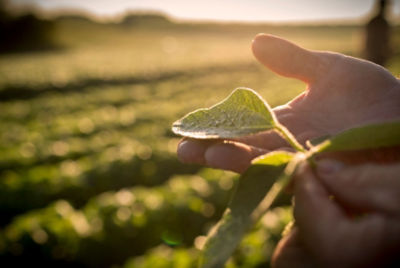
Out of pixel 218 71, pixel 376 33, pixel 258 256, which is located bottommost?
pixel 218 71

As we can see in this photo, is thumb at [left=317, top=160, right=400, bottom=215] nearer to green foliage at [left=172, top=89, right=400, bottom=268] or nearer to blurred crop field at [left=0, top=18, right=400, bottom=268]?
green foliage at [left=172, top=89, right=400, bottom=268]

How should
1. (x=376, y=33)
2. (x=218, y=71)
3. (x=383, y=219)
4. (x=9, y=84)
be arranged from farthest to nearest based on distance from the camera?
1. (x=218, y=71)
2. (x=9, y=84)
3. (x=376, y=33)
4. (x=383, y=219)

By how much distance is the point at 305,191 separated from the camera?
1022 millimetres

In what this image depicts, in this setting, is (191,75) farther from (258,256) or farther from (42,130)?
(258,256)

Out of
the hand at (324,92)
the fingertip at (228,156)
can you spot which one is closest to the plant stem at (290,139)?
the fingertip at (228,156)

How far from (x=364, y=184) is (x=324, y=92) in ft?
3.17

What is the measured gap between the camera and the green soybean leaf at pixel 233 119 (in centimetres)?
117

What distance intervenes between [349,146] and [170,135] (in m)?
7.65

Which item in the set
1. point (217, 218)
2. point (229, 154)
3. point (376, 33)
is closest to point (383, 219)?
point (229, 154)

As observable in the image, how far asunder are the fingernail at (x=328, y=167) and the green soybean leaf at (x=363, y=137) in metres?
0.04

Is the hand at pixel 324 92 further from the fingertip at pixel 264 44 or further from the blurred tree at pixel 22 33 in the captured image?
the blurred tree at pixel 22 33

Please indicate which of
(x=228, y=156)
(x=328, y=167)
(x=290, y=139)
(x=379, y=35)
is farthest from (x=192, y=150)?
(x=379, y=35)

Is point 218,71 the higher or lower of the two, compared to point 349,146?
lower

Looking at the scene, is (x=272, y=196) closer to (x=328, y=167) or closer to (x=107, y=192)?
(x=328, y=167)
